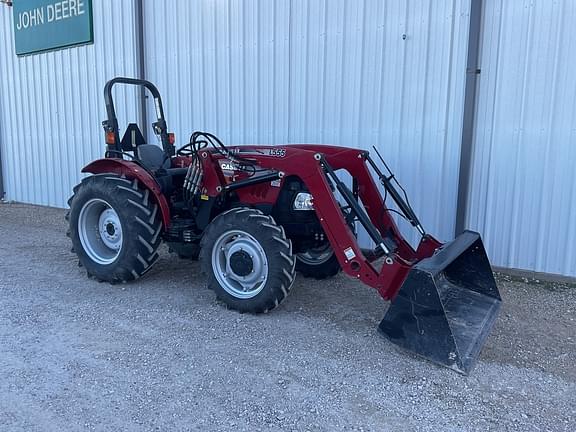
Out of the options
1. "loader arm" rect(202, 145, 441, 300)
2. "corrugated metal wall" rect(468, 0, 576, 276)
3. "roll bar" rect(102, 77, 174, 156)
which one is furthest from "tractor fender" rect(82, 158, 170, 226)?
"corrugated metal wall" rect(468, 0, 576, 276)

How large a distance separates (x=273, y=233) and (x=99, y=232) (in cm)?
212

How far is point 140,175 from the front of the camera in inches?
179

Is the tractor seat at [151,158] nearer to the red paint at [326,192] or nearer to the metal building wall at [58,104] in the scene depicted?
the red paint at [326,192]

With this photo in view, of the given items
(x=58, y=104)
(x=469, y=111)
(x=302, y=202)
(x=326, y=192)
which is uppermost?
(x=58, y=104)

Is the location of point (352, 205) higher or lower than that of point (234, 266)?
higher

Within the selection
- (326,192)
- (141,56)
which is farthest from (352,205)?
(141,56)

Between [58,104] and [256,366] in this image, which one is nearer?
[256,366]

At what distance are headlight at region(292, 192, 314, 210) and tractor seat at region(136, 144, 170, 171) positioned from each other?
5.02ft

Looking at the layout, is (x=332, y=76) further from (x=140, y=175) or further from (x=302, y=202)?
(x=140, y=175)

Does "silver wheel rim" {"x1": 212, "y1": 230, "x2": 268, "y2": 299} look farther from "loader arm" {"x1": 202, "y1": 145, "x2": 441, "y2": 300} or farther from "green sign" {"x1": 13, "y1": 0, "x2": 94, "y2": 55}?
"green sign" {"x1": 13, "y1": 0, "x2": 94, "y2": 55}

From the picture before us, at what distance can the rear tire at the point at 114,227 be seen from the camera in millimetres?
4480

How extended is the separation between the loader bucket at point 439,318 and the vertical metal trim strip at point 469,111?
1.66 meters

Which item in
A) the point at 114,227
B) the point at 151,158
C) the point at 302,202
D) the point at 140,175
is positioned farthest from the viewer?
the point at 151,158

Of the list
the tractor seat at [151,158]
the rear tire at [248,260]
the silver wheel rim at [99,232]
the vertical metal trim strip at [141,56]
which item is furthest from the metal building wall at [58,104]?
the rear tire at [248,260]
